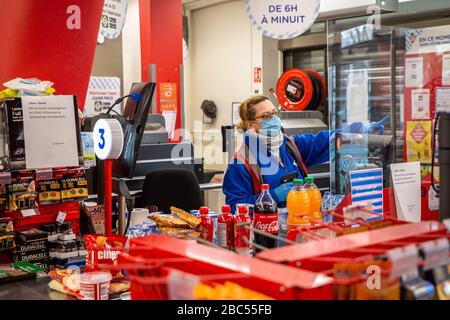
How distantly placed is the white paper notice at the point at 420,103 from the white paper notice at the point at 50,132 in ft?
7.53

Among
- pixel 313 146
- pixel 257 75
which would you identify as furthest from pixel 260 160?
pixel 257 75

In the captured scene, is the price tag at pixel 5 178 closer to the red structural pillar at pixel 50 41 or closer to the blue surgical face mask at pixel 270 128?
the red structural pillar at pixel 50 41

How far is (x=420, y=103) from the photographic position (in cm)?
413

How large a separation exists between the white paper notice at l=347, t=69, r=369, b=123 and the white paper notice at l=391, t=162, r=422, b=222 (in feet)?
3.05

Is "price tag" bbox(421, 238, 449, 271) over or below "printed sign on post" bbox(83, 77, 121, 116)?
below

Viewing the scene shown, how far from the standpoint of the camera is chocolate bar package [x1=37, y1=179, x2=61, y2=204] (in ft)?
9.95

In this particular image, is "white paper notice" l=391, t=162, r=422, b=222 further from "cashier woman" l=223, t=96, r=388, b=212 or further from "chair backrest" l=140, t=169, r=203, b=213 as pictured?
"chair backrest" l=140, t=169, r=203, b=213

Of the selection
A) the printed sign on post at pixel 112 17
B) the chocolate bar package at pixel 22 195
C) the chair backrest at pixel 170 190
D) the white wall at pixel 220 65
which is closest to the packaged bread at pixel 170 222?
the chocolate bar package at pixel 22 195

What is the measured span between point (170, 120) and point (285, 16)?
4249 millimetres

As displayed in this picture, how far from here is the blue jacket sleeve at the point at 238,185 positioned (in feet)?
13.1

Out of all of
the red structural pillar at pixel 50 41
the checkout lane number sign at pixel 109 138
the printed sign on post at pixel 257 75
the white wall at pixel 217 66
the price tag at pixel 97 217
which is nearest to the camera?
the checkout lane number sign at pixel 109 138

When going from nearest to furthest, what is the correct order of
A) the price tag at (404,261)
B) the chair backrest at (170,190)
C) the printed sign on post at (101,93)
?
the price tag at (404,261) < the chair backrest at (170,190) < the printed sign on post at (101,93)

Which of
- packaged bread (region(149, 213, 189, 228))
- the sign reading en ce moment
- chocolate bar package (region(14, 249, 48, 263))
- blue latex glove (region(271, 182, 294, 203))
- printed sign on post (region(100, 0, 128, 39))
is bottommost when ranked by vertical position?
chocolate bar package (region(14, 249, 48, 263))

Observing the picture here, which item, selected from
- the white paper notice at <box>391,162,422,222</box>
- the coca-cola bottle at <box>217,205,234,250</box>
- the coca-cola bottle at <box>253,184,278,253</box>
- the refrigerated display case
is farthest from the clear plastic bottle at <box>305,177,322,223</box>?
the coca-cola bottle at <box>217,205,234,250</box>
